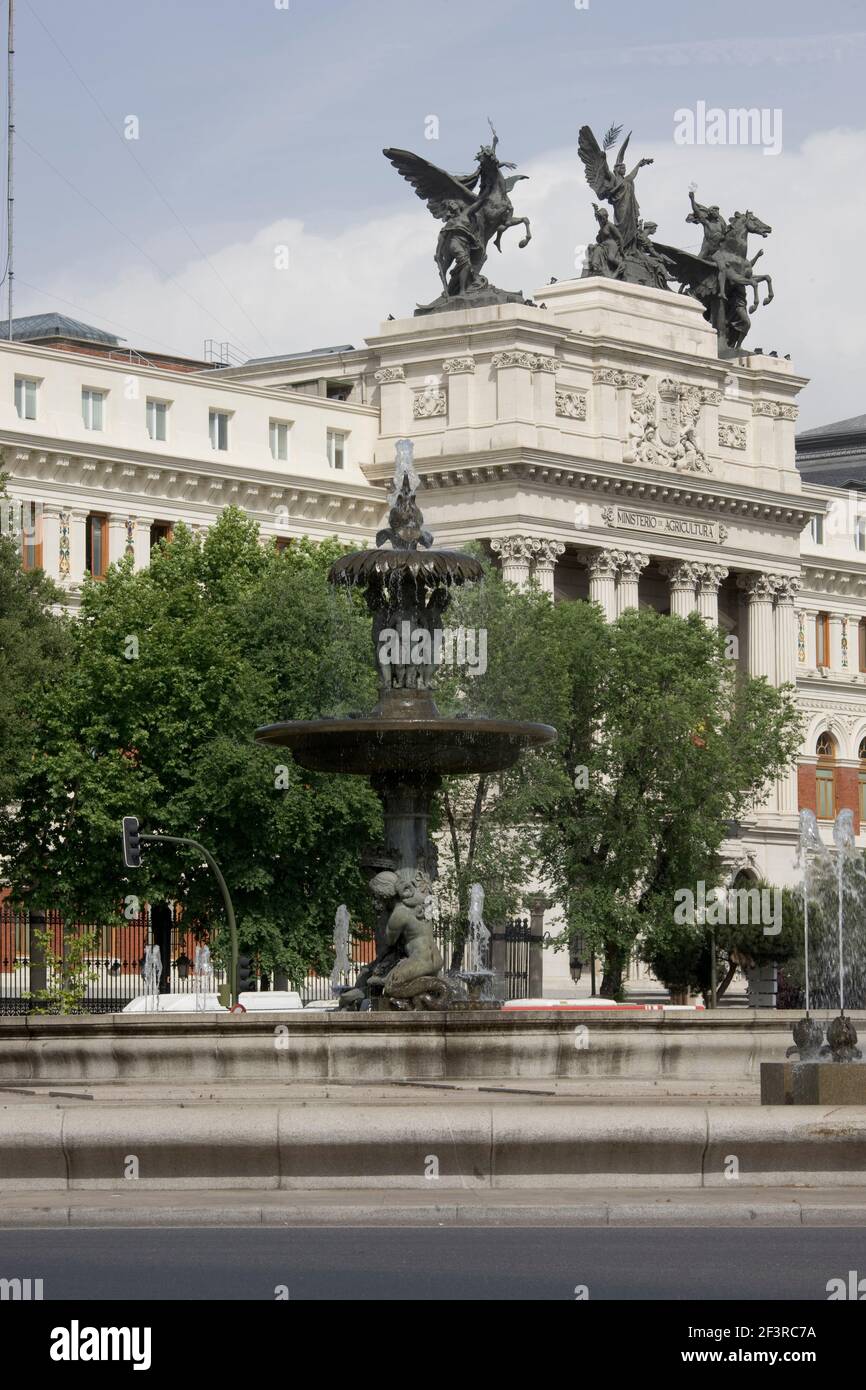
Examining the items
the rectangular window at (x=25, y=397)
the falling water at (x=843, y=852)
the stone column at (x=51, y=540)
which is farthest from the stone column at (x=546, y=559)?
the rectangular window at (x=25, y=397)

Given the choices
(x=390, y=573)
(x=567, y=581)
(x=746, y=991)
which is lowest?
(x=746, y=991)

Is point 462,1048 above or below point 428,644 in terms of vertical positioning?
below

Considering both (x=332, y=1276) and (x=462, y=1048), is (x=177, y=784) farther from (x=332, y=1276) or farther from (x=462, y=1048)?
(x=332, y=1276)

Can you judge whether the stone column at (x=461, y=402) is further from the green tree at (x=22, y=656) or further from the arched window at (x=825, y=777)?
the green tree at (x=22, y=656)

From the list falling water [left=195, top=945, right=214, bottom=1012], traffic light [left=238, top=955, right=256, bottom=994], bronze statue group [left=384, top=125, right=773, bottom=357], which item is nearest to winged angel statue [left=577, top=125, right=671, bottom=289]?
bronze statue group [left=384, top=125, right=773, bottom=357]

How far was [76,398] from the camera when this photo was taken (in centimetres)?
8250

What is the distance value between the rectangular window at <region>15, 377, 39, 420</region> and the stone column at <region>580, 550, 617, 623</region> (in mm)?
18100

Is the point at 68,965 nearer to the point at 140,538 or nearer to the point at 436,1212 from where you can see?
the point at 140,538

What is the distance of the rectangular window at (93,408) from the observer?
82.9 m

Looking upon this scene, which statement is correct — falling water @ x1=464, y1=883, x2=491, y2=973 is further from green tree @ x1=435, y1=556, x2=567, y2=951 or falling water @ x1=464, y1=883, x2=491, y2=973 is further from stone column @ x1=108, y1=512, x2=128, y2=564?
stone column @ x1=108, y1=512, x2=128, y2=564

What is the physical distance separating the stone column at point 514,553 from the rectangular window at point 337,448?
6020 mm

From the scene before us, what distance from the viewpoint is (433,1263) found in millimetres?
17875
